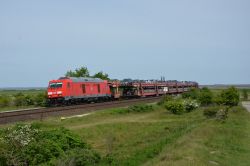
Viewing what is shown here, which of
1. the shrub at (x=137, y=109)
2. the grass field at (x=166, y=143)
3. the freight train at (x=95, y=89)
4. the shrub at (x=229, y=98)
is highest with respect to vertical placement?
the freight train at (x=95, y=89)

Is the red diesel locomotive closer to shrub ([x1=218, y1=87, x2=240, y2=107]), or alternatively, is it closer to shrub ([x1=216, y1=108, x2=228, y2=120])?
shrub ([x1=218, y1=87, x2=240, y2=107])

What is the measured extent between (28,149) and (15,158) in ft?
2.54

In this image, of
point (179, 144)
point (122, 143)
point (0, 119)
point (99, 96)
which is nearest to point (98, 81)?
point (99, 96)

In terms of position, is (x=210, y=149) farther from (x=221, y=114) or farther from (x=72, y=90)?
(x=72, y=90)

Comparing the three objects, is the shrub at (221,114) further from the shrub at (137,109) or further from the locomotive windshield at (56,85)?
the locomotive windshield at (56,85)

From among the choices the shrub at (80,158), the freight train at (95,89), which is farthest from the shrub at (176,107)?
the shrub at (80,158)

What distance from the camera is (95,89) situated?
170 ft

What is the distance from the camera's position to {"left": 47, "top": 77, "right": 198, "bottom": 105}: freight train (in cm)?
4441

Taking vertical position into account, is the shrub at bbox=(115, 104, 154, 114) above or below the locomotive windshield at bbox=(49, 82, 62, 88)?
below

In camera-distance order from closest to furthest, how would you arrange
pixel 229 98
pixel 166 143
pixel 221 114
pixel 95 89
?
pixel 166 143 → pixel 221 114 → pixel 229 98 → pixel 95 89

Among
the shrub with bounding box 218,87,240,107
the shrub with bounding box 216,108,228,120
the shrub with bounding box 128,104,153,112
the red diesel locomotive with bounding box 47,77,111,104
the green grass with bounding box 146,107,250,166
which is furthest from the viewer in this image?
the red diesel locomotive with bounding box 47,77,111,104

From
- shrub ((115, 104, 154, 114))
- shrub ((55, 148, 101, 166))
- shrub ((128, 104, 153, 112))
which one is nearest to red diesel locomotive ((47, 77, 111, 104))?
shrub ((115, 104, 154, 114))

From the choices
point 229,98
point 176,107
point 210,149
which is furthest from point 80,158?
point 229,98

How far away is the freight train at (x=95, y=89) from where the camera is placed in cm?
4441
